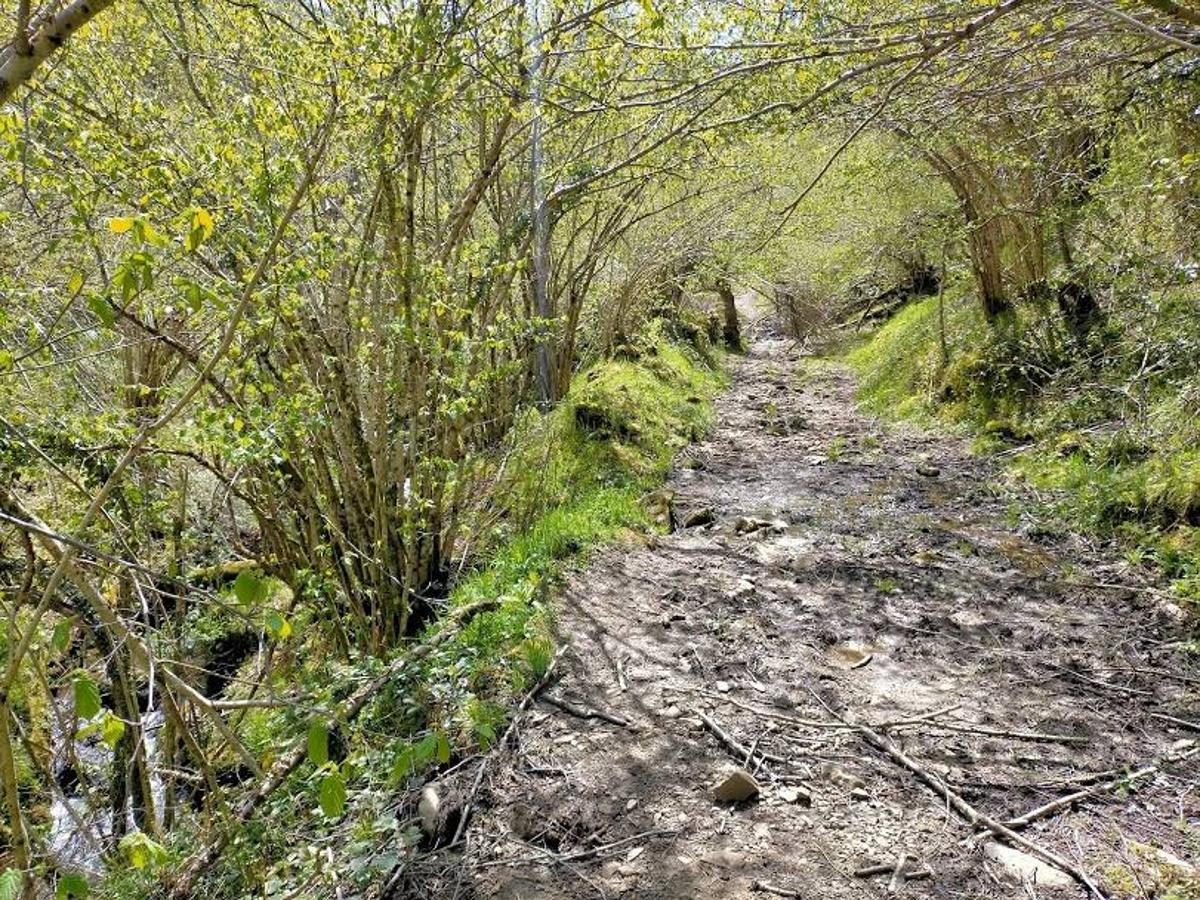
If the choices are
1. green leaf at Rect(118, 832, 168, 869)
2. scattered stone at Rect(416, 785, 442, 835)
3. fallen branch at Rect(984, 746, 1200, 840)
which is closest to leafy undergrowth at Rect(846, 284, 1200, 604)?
fallen branch at Rect(984, 746, 1200, 840)

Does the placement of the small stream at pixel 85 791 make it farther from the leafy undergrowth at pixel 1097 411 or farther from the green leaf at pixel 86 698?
the leafy undergrowth at pixel 1097 411

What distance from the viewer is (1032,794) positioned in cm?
238

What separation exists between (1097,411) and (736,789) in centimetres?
485

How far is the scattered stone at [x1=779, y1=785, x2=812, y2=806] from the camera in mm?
2454

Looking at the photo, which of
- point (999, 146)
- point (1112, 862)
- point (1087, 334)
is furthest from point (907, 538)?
point (999, 146)

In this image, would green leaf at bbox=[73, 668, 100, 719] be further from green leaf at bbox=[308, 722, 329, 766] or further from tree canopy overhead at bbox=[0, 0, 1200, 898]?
green leaf at bbox=[308, 722, 329, 766]

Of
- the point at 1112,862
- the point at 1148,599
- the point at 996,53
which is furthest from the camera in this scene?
the point at 1148,599

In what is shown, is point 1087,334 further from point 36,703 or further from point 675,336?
point 36,703

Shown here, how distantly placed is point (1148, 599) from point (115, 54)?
19.7 feet

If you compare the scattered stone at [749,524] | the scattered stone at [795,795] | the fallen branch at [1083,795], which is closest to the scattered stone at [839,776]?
the scattered stone at [795,795]

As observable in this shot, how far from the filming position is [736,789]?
8.13ft

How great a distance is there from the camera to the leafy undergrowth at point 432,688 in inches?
94.4

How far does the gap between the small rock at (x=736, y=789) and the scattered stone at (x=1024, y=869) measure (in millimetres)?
707

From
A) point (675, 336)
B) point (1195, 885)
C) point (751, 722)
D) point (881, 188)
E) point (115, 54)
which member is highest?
point (115, 54)
